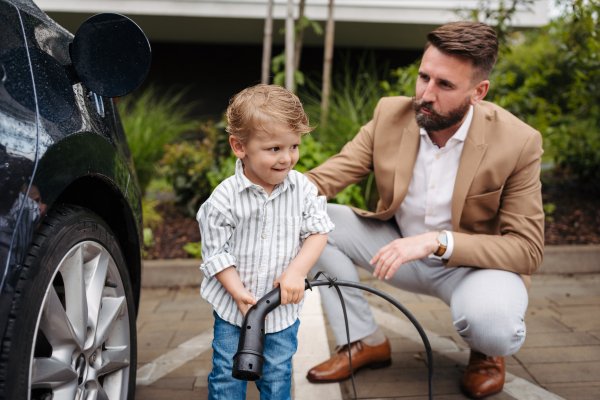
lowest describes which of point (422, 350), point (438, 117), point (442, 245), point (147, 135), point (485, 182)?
point (422, 350)

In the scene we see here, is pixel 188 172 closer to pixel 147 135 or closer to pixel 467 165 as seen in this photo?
pixel 147 135

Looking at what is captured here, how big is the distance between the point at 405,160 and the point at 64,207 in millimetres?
1510

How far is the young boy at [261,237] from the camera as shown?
143cm

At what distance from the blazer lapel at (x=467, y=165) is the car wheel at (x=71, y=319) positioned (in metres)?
1.40

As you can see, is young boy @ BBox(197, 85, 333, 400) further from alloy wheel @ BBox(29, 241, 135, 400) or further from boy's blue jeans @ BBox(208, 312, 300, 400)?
alloy wheel @ BBox(29, 241, 135, 400)

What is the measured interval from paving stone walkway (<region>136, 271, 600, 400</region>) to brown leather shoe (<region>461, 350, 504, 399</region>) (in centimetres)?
6

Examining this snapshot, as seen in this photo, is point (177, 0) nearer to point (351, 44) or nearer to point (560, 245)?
point (351, 44)

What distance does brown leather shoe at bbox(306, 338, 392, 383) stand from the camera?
2.20 meters

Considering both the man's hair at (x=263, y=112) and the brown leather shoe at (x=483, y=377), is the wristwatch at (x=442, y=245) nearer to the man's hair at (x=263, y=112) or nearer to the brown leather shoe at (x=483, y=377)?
the brown leather shoe at (x=483, y=377)

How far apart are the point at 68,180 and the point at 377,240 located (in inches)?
61.4

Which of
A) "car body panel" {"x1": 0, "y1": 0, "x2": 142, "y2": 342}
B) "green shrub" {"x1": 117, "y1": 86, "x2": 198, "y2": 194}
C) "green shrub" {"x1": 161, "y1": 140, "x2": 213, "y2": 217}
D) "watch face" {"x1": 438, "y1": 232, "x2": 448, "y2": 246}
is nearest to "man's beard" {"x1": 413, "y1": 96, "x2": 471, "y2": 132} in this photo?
"watch face" {"x1": 438, "y1": 232, "x2": 448, "y2": 246}

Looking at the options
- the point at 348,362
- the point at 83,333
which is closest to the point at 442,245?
the point at 348,362

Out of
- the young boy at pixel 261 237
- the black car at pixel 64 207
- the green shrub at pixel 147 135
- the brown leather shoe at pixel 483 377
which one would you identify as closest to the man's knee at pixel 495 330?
the brown leather shoe at pixel 483 377

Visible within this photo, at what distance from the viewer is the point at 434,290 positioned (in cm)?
230
